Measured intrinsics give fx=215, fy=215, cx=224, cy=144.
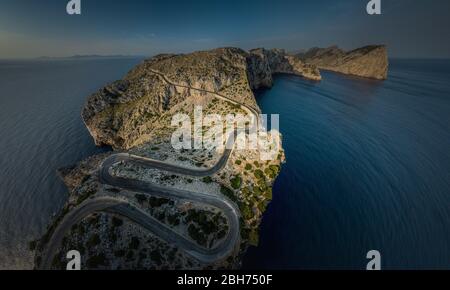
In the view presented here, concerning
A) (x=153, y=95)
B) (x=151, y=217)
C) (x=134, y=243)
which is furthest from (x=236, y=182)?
(x=153, y=95)

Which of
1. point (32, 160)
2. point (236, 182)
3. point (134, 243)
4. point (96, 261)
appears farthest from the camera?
point (32, 160)

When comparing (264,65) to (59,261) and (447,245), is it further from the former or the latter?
(59,261)

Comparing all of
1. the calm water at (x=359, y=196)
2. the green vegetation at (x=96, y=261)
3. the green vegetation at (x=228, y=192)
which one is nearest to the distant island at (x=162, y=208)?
the green vegetation at (x=228, y=192)

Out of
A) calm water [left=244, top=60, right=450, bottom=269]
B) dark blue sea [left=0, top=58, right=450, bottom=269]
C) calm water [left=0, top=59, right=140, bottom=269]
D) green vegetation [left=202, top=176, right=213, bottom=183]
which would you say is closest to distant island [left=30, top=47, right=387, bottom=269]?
green vegetation [left=202, top=176, right=213, bottom=183]

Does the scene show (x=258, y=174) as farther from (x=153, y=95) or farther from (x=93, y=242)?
(x=153, y=95)

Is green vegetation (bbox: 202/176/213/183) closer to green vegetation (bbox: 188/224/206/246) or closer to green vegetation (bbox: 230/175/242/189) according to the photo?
green vegetation (bbox: 230/175/242/189)

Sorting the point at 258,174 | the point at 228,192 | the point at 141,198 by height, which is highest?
the point at 258,174

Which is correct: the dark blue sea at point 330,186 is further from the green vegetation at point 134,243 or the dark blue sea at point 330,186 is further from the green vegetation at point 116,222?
the green vegetation at point 116,222
